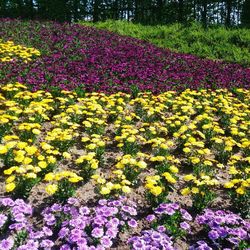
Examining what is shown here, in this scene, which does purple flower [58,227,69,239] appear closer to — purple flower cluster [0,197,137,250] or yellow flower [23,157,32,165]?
purple flower cluster [0,197,137,250]

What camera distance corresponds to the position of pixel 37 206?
5.56 meters

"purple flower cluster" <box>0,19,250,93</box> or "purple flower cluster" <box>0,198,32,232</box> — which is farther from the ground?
"purple flower cluster" <box>0,19,250,93</box>

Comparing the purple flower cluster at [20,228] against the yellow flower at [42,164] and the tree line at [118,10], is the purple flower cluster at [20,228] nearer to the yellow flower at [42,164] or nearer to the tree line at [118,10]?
the yellow flower at [42,164]

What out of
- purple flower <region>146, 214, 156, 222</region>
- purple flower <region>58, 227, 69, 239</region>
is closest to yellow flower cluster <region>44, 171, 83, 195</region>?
purple flower <region>58, 227, 69, 239</region>

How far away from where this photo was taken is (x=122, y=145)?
718cm

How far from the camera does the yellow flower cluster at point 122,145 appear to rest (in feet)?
20.0

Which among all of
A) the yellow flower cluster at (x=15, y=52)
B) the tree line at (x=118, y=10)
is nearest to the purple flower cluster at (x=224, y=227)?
the yellow flower cluster at (x=15, y=52)

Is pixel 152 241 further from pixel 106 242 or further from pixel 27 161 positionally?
pixel 27 161

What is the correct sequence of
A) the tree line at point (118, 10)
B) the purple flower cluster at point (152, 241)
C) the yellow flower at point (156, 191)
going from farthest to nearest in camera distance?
the tree line at point (118, 10), the yellow flower at point (156, 191), the purple flower cluster at point (152, 241)

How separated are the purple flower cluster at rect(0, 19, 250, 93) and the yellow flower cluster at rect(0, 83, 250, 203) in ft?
3.58

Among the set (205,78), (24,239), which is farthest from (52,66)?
(24,239)

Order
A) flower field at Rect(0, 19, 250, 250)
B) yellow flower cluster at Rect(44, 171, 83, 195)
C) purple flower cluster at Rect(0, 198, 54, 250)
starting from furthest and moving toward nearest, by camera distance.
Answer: yellow flower cluster at Rect(44, 171, 83, 195) → flower field at Rect(0, 19, 250, 250) → purple flower cluster at Rect(0, 198, 54, 250)

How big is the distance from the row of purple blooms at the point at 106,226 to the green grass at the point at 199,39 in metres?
13.6

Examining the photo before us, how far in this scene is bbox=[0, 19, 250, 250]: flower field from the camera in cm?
504
